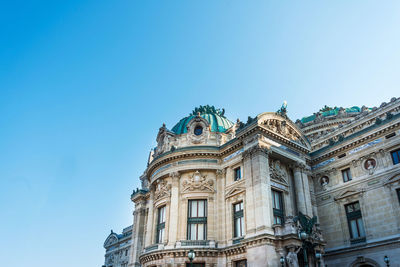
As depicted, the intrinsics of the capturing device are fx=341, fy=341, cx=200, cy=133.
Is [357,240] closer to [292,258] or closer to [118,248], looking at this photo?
[292,258]

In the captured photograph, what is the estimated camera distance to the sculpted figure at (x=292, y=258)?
25.2 meters

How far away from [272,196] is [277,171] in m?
2.59

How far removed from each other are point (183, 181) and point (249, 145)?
25.5 ft

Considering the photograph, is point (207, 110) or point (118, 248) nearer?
point (207, 110)

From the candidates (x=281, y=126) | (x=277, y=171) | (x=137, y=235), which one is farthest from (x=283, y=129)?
(x=137, y=235)

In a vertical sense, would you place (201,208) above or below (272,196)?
below

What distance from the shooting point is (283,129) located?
3406 centimetres

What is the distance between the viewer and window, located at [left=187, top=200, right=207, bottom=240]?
31938 mm

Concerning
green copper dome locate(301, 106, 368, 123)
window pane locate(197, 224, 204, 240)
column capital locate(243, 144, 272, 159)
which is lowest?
window pane locate(197, 224, 204, 240)

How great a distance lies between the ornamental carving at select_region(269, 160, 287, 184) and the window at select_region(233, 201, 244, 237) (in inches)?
160

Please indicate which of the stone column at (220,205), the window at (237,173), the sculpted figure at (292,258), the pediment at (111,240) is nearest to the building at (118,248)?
the pediment at (111,240)

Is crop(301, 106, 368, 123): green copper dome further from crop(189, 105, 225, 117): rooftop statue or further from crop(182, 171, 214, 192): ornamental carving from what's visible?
crop(182, 171, 214, 192): ornamental carving

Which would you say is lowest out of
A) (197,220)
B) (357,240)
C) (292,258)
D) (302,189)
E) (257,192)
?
(292,258)

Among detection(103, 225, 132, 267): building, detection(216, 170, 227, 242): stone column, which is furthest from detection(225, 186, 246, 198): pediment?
detection(103, 225, 132, 267): building
